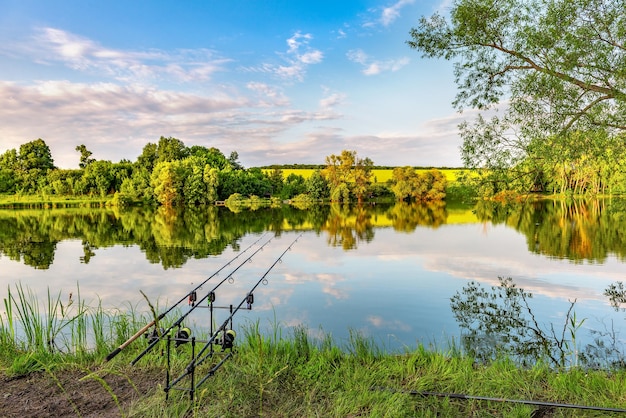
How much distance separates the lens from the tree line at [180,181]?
71.4 m

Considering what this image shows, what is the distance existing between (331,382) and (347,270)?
11718 millimetres

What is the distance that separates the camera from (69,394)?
4.52 meters

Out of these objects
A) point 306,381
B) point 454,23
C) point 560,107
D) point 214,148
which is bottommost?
point 306,381

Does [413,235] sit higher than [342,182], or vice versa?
[342,182]

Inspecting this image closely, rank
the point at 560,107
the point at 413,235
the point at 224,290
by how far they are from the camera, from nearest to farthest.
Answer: the point at 560,107, the point at 224,290, the point at 413,235

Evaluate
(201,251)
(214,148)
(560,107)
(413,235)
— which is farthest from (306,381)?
(214,148)

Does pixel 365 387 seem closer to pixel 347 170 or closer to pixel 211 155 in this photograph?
pixel 347 170

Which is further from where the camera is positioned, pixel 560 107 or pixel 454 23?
pixel 454 23

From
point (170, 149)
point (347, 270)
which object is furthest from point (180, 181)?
point (347, 270)

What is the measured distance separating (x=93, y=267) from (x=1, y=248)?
926 cm

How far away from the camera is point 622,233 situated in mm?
25219

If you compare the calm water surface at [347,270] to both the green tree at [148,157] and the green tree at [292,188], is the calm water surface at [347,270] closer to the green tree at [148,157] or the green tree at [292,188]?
the green tree at [292,188]

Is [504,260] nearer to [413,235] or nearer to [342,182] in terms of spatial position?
[413,235]

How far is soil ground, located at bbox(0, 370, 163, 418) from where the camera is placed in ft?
13.5
